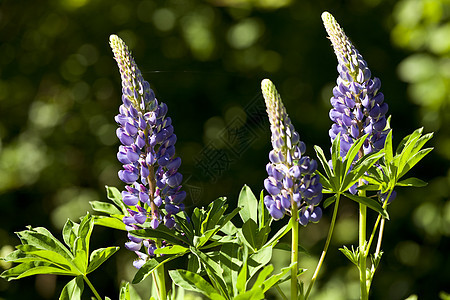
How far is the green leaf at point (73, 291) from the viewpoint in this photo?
2.74 feet

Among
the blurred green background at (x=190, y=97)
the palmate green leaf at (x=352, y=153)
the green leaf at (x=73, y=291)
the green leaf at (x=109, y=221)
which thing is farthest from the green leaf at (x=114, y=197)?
the blurred green background at (x=190, y=97)

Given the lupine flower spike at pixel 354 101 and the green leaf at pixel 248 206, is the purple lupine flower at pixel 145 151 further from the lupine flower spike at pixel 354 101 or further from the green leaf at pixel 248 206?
the lupine flower spike at pixel 354 101

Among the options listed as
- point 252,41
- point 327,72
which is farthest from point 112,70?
point 327,72

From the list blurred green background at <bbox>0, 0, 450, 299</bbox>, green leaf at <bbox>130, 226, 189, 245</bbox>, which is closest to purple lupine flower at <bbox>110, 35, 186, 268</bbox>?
green leaf at <bbox>130, 226, 189, 245</bbox>

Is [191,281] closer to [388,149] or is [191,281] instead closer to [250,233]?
[250,233]

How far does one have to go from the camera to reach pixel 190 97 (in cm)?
273

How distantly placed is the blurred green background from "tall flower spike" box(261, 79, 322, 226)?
5.72ft

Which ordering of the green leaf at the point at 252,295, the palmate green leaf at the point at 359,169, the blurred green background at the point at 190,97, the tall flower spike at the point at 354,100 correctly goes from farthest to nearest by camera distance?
the blurred green background at the point at 190,97, the tall flower spike at the point at 354,100, the palmate green leaf at the point at 359,169, the green leaf at the point at 252,295

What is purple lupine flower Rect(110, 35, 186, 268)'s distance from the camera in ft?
2.72

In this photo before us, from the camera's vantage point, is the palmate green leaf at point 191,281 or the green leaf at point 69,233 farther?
the green leaf at point 69,233

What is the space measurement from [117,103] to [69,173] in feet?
1.28

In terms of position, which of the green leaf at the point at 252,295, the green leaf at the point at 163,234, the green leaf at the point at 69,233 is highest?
the green leaf at the point at 69,233

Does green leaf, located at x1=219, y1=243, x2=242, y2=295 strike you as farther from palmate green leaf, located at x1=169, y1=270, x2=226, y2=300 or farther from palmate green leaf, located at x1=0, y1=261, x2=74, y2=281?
palmate green leaf, located at x1=0, y1=261, x2=74, y2=281

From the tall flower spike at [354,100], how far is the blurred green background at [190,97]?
5.40 ft
